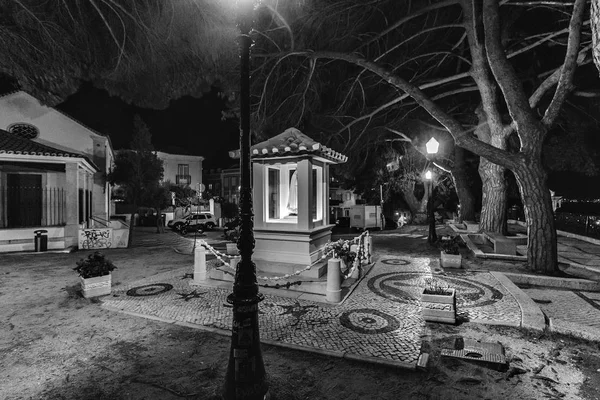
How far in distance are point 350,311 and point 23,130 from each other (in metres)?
22.9

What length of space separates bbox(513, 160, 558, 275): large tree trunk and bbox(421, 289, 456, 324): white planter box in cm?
535

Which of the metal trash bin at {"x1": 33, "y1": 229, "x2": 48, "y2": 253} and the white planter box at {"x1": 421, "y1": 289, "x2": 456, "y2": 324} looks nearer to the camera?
the white planter box at {"x1": 421, "y1": 289, "x2": 456, "y2": 324}

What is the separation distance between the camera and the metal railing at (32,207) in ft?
50.9

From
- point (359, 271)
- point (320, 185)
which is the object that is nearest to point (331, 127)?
point (320, 185)

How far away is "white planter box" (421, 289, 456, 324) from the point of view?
19.4ft

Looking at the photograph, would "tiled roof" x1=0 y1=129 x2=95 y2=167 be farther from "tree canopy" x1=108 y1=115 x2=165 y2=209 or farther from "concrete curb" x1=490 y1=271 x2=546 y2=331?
"concrete curb" x1=490 y1=271 x2=546 y2=331

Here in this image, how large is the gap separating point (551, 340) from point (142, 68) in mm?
10557

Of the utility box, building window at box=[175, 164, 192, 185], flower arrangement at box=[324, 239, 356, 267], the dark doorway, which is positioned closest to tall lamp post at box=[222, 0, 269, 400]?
flower arrangement at box=[324, 239, 356, 267]

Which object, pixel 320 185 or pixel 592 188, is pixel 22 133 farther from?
pixel 592 188

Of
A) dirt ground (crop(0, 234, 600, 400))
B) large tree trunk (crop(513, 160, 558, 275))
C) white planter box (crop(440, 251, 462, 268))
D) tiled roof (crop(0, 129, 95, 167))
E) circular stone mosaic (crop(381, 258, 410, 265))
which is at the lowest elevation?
dirt ground (crop(0, 234, 600, 400))

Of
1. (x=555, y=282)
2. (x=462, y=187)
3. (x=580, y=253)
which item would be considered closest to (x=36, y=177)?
(x=555, y=282)

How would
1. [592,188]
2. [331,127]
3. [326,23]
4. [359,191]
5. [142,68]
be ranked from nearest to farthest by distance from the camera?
[142,68]
[326,23]
[331,127]
[359,191]
[592,188]

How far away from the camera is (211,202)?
40.6 m

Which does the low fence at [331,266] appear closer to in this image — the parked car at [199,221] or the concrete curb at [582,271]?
the concrete curb at [582,271]
